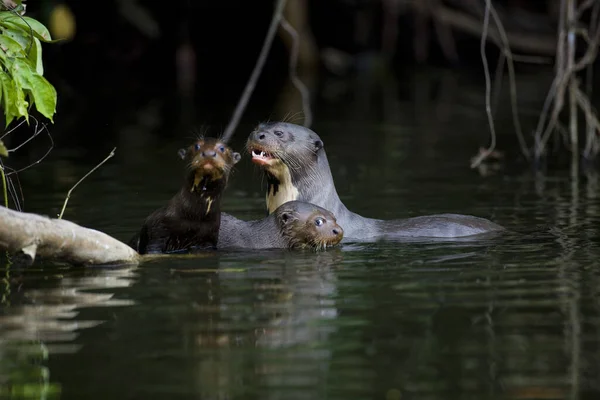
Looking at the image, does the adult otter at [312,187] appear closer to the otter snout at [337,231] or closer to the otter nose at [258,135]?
the otter nose at [258,135]

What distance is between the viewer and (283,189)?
7.57 meters

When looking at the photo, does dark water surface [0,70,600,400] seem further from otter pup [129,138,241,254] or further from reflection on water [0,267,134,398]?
otter pup [129,138,241,254]

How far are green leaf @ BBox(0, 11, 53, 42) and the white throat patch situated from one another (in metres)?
2.08

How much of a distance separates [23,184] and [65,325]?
213 inches

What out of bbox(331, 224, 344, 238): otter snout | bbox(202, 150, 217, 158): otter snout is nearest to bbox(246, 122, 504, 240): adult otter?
bbox(331, 224, 344, 238): otter snout

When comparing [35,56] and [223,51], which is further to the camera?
[223,51]

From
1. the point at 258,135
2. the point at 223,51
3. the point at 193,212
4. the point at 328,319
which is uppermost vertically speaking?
the point at 223,51

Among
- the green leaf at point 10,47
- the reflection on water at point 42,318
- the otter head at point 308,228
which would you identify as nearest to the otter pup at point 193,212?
the otter head at point 308,228

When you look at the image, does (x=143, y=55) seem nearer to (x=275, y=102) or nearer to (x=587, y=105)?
(x=275, y=102)

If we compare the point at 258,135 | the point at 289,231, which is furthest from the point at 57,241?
the point at 258,135

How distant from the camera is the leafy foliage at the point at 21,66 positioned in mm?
5602

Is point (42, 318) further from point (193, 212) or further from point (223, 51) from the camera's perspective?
point (223, 51)

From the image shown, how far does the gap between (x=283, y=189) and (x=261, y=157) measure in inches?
10.6

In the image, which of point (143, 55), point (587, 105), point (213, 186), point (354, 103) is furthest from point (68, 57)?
point (213, 186)
